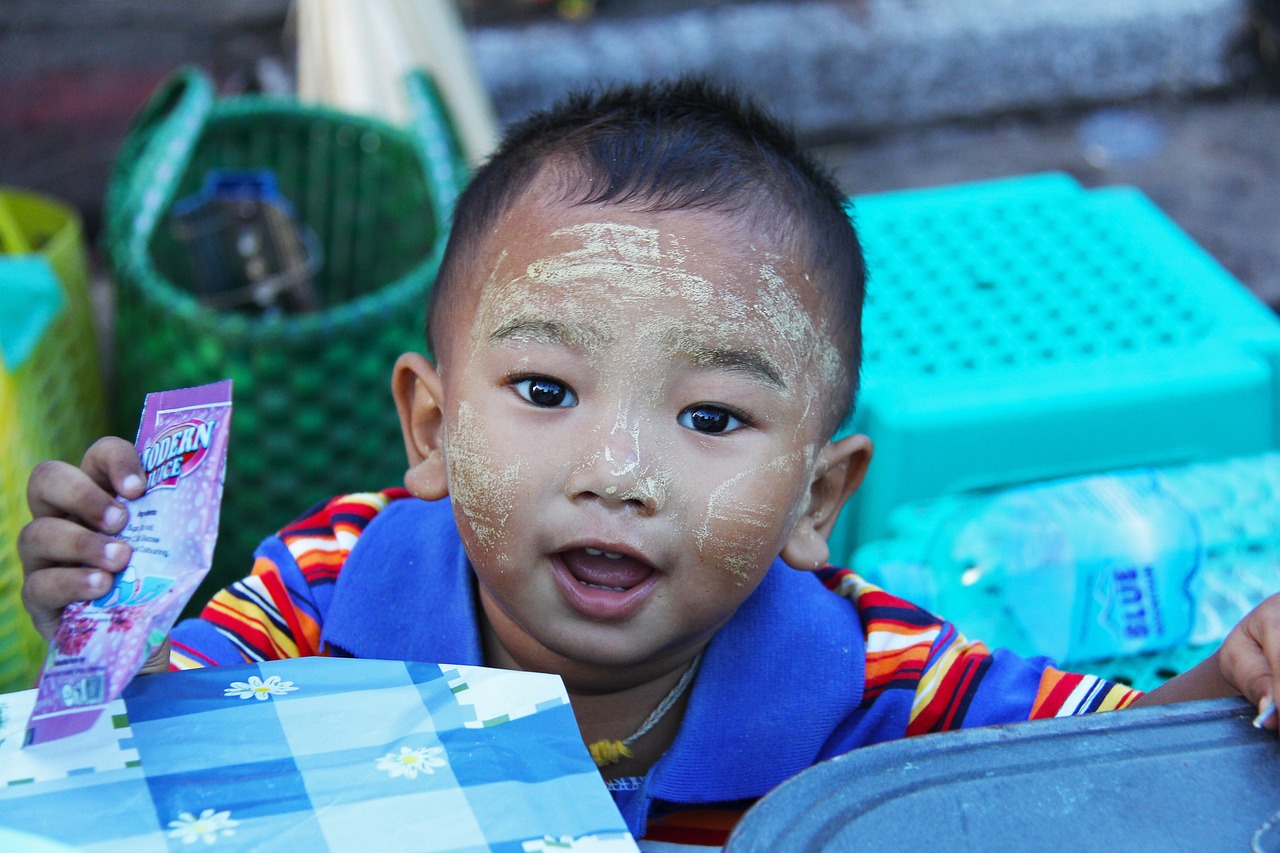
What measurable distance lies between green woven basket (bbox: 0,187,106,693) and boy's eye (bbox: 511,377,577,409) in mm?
998

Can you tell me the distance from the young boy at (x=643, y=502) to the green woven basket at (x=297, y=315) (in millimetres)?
815

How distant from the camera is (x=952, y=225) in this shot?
2.34 metres

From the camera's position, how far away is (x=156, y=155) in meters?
2.41

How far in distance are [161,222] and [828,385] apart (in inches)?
70.7

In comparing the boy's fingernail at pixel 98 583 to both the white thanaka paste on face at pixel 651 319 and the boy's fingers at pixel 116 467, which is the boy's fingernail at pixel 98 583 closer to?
the boy's fingers at pixel 116 467

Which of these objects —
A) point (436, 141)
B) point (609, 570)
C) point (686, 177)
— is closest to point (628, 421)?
point (609, 570)

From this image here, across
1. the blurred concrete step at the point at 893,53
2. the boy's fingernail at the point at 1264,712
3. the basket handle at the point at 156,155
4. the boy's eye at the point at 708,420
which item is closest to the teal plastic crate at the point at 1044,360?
the boy's eye at the point at 708,420

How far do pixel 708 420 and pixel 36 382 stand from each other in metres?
1.38

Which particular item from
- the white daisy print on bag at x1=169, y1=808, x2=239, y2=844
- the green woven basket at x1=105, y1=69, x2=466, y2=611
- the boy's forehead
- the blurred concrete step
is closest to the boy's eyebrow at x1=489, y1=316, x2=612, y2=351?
the boy's forehead

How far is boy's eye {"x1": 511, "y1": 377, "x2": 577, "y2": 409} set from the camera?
1065 millimetres

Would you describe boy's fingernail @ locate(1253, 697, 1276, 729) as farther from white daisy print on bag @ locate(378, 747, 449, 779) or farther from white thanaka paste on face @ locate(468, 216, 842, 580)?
white daisy print on bag @ locate(378, 747, 449, 779)

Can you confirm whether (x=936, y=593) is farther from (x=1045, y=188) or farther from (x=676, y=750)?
(x=1045, y=188)

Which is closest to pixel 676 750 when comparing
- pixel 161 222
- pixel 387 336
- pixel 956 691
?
pixel 956 691

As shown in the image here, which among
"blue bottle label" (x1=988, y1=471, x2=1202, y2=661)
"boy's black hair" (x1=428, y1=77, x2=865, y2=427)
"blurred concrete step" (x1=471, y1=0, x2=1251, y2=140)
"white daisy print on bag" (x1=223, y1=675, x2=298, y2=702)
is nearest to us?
"white daisy print on bag" (x1=223, y1=675, x2=298, y2=702)
